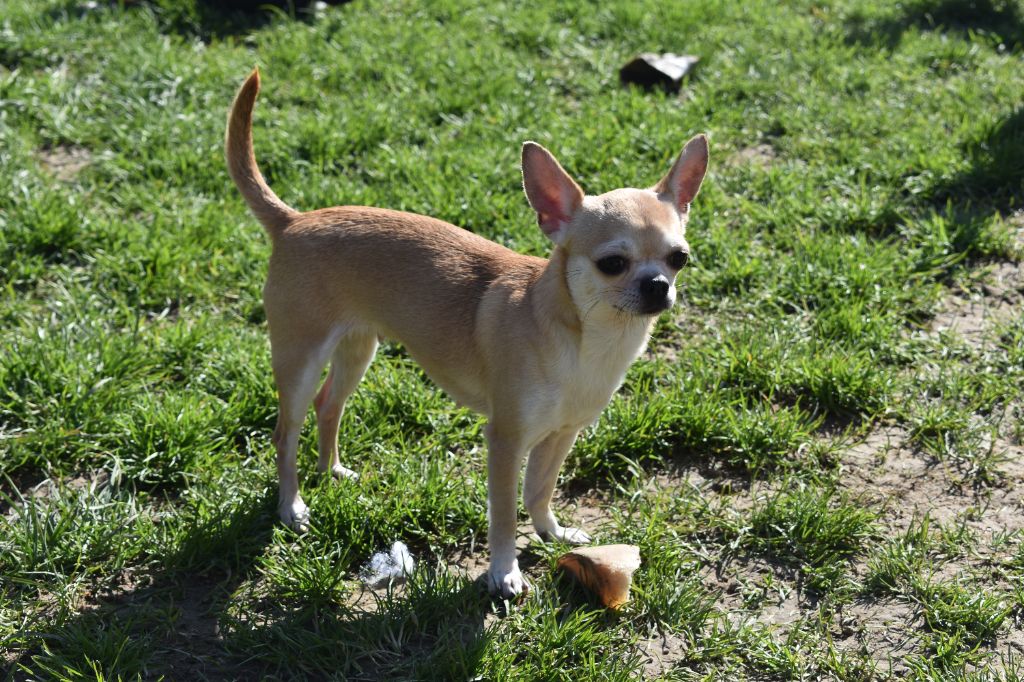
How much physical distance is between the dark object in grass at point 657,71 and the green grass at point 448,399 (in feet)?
0.41

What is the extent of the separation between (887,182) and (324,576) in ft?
13.9

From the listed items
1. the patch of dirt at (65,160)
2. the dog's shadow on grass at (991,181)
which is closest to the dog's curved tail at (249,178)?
the patch of dirt at (65,160)

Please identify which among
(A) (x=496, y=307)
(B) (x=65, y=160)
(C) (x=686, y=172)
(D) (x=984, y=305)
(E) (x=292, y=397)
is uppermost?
(C) (x=686, y=172)

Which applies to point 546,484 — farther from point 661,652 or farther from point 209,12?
point 209,12

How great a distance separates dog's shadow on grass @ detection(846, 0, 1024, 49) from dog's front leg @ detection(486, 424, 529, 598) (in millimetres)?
5602

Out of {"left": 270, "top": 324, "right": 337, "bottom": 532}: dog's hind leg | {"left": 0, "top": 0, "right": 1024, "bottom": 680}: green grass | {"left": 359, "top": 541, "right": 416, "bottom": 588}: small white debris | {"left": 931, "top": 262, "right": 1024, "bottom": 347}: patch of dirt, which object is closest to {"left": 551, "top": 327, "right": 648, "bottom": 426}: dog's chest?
{"left": 0, "top": 0, "right": 1024, "bottom": 680}: green grass

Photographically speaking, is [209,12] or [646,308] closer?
[646,308]

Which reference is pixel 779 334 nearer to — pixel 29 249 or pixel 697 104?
pixel 697 104

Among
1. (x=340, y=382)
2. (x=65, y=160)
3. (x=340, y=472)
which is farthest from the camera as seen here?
(x=65, y=160)

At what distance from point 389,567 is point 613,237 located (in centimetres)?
147

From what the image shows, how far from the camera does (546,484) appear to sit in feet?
12.7

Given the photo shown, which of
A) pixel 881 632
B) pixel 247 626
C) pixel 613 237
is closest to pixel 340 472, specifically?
pixel 247 626

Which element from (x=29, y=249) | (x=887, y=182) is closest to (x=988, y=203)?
(x=887, y=182)

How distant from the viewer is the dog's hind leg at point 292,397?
3.77m
